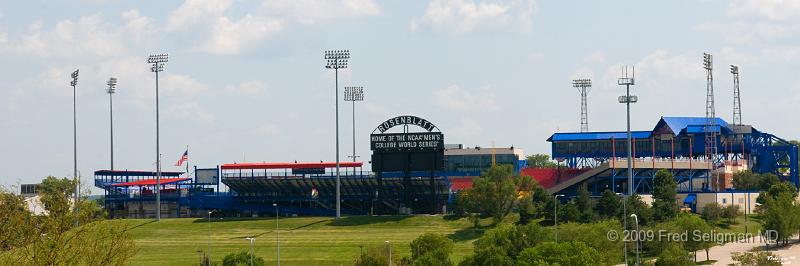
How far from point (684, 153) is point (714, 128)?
26.1 ft

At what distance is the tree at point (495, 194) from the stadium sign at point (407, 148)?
1043 centimetres

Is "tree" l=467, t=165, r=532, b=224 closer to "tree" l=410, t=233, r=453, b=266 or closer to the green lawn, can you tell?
the green lawn

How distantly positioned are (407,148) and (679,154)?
51380mm

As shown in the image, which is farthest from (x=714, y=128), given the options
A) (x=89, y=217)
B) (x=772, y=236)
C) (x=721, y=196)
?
(x=89, y=217)

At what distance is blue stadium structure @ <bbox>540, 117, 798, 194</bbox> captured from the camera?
169250 mm

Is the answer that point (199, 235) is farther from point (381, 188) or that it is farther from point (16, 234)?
point (16, 234)

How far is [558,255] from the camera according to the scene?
290 ft

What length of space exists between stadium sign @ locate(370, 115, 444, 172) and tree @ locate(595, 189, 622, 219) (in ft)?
86.2

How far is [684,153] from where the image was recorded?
618 feet

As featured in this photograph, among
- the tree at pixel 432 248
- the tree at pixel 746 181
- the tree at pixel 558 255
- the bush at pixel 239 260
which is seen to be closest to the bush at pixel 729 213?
the tree at pixel 746 181

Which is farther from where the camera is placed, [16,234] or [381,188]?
[381,188]

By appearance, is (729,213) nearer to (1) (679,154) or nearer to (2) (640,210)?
(2) (640,210)

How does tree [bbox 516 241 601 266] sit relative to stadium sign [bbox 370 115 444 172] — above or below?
below

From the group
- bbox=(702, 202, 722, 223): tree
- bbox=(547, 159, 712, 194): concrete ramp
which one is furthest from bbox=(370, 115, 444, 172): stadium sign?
bbox=(702, 202, 722, 223): tree
